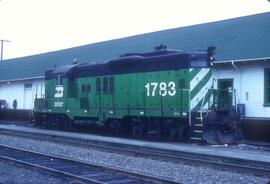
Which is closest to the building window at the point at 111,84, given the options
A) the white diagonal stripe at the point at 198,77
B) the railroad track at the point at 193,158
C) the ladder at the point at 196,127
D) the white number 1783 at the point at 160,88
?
the white number 1783 at the point at 160,88

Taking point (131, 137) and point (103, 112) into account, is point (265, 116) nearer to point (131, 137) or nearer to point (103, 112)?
point (131, 137)

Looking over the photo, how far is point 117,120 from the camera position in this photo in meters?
21.5

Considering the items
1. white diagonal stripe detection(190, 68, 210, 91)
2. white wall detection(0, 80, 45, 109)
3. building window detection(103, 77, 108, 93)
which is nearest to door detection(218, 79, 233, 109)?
white diagonal stripe detection(190, 68, 210, 91)

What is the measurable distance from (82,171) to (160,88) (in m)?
8.35

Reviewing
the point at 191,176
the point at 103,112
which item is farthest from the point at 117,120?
the point at 191,176

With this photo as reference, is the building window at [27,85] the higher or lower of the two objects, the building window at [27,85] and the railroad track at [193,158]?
the higher

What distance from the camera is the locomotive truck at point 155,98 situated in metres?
17.8

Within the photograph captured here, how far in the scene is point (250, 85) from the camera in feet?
67.1

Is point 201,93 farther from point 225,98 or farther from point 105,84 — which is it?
point 105,84

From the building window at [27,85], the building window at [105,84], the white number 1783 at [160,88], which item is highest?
the building window at [27,85]

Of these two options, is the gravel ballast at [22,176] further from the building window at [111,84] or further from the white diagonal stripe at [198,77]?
the building window at [111,84]

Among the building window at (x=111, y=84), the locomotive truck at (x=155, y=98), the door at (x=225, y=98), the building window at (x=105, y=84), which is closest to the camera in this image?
the locomotive truck at (x=155, y=98)

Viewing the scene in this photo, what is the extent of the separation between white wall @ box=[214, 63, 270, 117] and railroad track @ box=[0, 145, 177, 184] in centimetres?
1013

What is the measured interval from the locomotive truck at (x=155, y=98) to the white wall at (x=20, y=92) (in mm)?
12470
